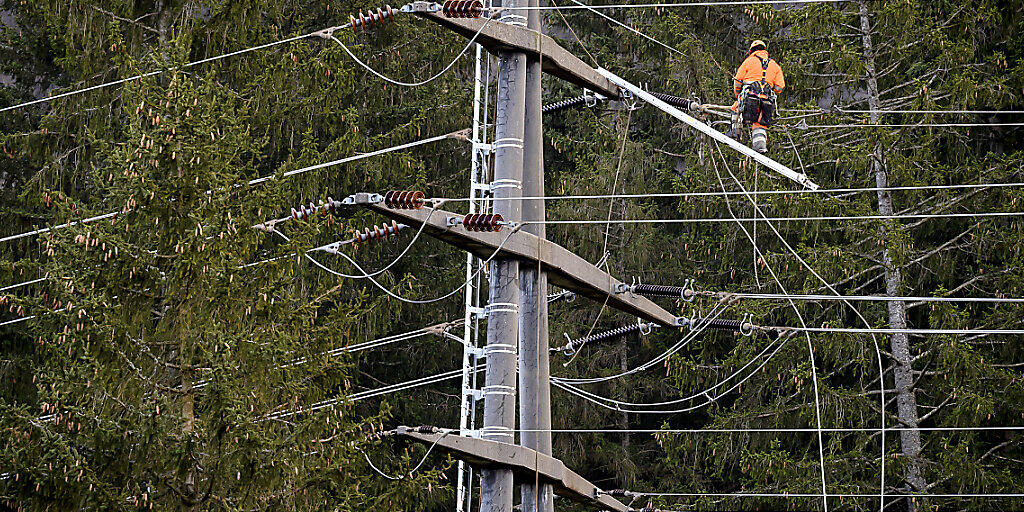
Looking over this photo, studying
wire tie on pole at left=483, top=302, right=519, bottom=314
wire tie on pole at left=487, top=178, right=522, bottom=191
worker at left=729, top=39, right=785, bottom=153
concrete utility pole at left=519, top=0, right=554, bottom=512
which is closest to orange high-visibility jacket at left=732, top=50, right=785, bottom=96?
worker at left=729, top=39, right=785, bottom=153

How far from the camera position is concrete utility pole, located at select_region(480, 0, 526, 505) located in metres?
10.1

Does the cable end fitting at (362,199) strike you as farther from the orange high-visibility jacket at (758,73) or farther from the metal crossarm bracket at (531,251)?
the orange high-visibility jacket at (758,73)

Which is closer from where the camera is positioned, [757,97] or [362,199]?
[362,199]

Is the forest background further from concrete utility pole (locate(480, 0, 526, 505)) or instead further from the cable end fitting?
the cable end fitting

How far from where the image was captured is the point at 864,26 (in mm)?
21188

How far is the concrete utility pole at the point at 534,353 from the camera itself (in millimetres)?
10445

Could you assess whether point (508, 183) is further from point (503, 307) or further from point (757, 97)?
point (757, 97)

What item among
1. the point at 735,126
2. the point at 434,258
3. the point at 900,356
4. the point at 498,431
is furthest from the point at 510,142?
the point at 434,258

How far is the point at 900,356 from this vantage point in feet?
64.4

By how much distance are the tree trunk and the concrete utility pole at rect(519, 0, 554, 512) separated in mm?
9220

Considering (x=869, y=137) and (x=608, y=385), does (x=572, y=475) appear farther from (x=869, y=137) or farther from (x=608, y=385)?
(x=608, y=385)

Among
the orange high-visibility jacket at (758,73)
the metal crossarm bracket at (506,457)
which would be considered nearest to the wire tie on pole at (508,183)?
the metal crossarm bracket at (506,457)

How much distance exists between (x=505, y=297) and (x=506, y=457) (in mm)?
1264

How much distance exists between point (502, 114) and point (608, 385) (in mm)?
13620
